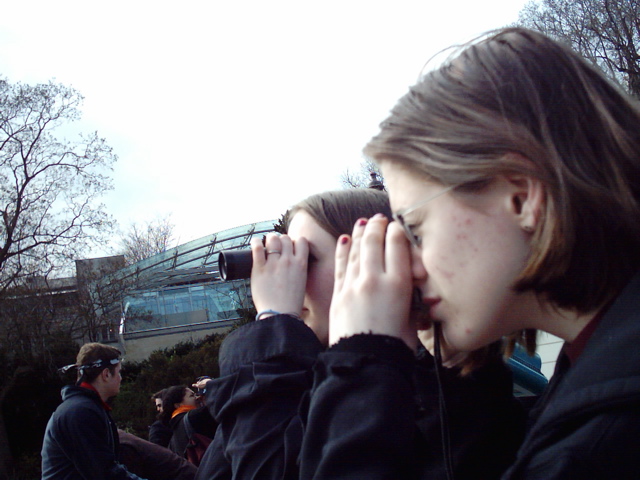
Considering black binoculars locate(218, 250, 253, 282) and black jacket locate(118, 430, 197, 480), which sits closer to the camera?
black binoculars locate(218, 250, 253, 282)

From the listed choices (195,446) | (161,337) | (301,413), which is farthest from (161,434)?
(161,337)

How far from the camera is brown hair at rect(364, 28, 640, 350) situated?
972 mm

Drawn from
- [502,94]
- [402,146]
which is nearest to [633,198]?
[502,94]

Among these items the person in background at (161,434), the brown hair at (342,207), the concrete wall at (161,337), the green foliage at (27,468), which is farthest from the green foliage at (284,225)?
the concrete wall at (161,337)

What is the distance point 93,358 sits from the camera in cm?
520

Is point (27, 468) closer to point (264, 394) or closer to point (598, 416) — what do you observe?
point (264, 394)

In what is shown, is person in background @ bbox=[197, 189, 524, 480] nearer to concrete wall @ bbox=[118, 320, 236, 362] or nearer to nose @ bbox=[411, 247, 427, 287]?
nose @ bbox=[411, 247, 427, 287]

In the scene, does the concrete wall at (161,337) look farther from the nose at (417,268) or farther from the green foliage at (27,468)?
the nose at (417,268)

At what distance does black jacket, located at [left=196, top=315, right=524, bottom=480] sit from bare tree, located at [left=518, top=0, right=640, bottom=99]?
17.0 metres

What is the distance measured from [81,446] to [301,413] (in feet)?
12.6

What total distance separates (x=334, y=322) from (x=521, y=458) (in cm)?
46

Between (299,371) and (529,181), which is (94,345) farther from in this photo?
(529,181)

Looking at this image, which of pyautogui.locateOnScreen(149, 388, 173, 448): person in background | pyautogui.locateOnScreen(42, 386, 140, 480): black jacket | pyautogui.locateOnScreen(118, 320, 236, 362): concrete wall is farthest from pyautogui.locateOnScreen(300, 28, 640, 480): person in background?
pyautogui.locateOnScreen(118, 320, 236, 362): concrete wall

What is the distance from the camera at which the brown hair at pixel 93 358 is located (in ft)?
16.7
